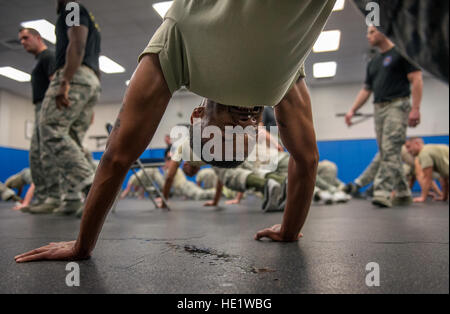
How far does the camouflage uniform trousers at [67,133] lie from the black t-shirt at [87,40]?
0.07 m

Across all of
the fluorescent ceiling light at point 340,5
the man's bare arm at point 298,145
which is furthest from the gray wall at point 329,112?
the man's bare arm at point 298,145

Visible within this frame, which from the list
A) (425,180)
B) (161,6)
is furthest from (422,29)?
(161,6)

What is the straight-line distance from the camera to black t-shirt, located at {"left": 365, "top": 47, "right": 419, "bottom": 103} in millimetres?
2779

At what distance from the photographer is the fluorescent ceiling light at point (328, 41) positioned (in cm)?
555

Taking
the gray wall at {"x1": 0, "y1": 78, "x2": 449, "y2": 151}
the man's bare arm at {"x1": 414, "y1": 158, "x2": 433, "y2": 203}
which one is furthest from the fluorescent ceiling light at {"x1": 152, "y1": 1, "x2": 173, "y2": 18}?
the man's bare arm at {"x1": 414, "y1": 158, "x2": 433, "y2": 203}

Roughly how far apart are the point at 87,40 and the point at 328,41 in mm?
4754

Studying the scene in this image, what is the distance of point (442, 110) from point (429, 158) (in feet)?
17.2

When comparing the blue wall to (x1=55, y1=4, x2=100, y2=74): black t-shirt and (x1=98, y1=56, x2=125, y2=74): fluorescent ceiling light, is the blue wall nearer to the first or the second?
(x1=98, y1=56, x2=125, y2=74): fluorescent ceiling light

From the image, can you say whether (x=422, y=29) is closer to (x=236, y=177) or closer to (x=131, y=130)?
(x=131, y=130)

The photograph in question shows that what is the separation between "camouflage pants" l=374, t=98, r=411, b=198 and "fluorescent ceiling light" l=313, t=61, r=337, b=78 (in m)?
4.39

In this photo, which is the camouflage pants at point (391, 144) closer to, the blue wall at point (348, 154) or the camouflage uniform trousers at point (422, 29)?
the camouflage uniform trousers at point (422, 29)

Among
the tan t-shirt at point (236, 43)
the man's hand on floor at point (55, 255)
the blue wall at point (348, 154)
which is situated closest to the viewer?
the tan t-shirt at point (236, 43)

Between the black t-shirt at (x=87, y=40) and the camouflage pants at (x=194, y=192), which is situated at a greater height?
the black t-shirt at (x=87, y=40)

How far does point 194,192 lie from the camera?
17.2ft
